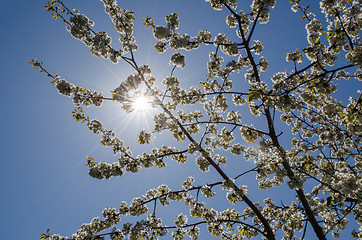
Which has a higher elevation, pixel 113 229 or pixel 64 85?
pixel 64 85

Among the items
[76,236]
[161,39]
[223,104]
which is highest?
[161,39]

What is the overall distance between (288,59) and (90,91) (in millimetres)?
6465

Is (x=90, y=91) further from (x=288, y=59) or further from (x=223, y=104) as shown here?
(x=288, y=59)

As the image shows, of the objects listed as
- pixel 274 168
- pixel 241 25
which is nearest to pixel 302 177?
pixel 274 168

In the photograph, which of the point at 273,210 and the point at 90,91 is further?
the point at 273,210

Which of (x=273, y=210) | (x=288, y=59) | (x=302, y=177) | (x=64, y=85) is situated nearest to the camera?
(x=302, y=177)

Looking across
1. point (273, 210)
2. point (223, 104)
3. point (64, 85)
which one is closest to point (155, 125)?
point (223, 104)

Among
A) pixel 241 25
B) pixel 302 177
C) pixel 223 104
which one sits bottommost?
pixel 302 177

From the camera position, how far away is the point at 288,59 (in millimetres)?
5191

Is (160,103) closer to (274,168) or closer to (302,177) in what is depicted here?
(274,168)

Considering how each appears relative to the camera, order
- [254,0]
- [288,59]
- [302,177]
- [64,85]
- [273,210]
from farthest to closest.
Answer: [273,210] < [64,85] < [254,0] < [288,59] < [302,177]

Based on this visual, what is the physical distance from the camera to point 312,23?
499 centimetres

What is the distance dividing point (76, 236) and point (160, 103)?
17.2ft

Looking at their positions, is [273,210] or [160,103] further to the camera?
[273,210]
